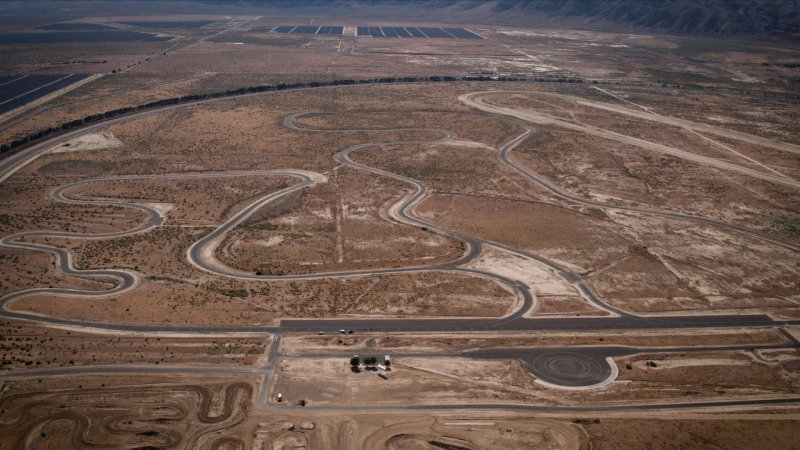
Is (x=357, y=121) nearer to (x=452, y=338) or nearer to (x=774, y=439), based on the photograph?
(x=452, y=338)

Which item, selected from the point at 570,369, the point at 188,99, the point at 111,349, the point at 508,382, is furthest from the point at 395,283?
the point at 188,99

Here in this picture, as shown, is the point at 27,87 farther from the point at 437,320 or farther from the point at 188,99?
the point at 437,320

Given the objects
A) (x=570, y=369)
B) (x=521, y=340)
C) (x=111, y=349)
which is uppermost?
(x=521, y=340)

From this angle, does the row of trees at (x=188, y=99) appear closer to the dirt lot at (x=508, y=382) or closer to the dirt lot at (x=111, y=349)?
the dirt lot at (x=111, y=349)

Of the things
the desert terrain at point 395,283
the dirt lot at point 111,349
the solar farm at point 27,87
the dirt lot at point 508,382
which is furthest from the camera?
the solar farm at point 27,87

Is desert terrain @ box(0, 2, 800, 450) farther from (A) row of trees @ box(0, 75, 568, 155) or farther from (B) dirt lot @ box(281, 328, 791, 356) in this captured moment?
(A) row of trees @ box(0, 75, 568, 155)

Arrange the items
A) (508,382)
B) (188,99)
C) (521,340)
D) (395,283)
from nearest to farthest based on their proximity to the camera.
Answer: (508,382) → (521,340) → (395,283) → (188,99)

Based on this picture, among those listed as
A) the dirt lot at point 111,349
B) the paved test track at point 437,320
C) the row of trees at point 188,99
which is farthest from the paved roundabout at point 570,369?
the row of trees at point 188,99

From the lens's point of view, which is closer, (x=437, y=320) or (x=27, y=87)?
(x=437, y=320)

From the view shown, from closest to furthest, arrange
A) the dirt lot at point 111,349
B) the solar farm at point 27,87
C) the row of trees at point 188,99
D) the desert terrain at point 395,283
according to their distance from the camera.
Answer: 1. the desert terrain at point 395,283
2. the dirt lot at point 111,349
3. the row of trees at point 188,99
4. the solar farm at point 27,87

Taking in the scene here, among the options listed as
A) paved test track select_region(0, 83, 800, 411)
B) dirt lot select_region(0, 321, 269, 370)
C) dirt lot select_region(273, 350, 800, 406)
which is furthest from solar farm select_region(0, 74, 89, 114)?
dirt lot select_region(273, 350, 800, 406)
